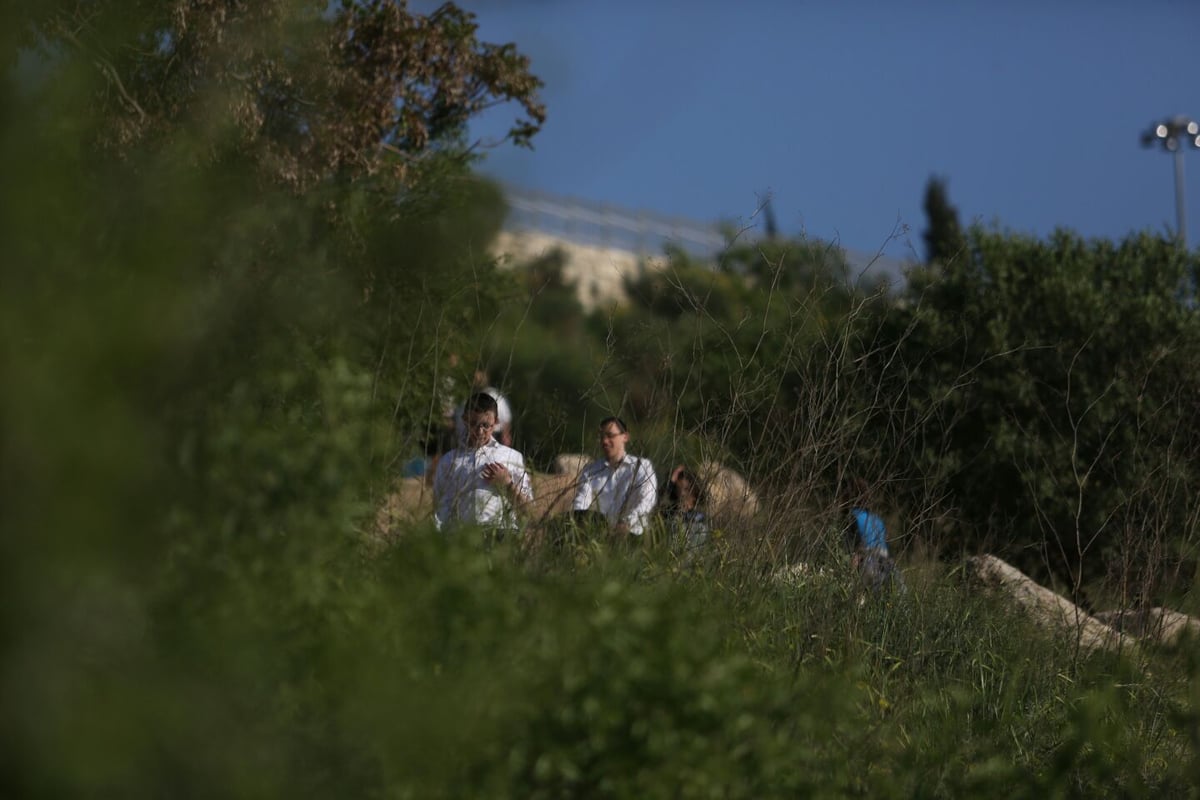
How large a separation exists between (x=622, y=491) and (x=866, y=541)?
A: 1.19 m

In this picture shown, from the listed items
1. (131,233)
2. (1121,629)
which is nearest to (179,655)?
(131,233)

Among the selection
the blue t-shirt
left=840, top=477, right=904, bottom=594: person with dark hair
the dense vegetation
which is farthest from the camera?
the blue t-shirt

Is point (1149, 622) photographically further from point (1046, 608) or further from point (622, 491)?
point (622, 491)

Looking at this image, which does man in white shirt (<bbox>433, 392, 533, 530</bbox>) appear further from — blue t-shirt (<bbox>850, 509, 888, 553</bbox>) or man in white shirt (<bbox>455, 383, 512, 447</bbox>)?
blue t-shirt (<bbox>850, 509, 888, 553</bbox>)

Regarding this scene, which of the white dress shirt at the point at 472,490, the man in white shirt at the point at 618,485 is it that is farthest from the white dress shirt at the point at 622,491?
the white dress shirt at the point at 472,490

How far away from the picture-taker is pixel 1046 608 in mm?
6980

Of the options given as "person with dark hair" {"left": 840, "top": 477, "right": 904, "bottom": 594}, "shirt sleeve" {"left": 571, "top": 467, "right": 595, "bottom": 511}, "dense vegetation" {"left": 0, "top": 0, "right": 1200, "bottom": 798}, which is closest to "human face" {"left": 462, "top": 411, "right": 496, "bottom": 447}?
"dense vegetation" {"left": 0, "top": 0, "right": 1200, "bottom": 798}

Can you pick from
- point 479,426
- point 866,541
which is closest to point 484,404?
point 479,426

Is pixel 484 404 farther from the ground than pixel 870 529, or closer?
farther from the ground

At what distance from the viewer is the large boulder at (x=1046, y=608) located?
6514 millimetres

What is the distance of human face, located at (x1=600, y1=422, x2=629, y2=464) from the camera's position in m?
5.85

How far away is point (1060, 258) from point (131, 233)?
469 inches

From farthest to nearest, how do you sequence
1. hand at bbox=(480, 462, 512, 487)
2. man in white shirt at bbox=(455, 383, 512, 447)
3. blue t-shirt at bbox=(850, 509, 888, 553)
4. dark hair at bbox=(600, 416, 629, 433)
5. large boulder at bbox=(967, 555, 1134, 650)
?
large boulder at bbox=(967, 555, 1134, 650), blue t-shirt at bbox=(850, 509, 888, 553), dark hair at bbox=(600, 416, 629, 433), man in white shirt at bbox=(455, 383, 512, 447), hand at bbox=(480, 462, 512, 487)

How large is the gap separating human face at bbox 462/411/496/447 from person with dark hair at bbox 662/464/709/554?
815 mm
